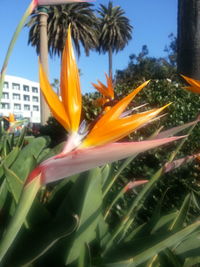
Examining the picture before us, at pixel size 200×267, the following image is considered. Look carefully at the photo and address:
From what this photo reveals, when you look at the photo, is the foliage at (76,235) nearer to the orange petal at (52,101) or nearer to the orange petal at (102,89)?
the orange petal at (52,101)

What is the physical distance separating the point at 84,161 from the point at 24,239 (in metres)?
0.28

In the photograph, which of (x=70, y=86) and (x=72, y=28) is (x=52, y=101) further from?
(x=72, y=28)

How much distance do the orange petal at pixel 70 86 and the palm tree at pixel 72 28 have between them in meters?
24.7

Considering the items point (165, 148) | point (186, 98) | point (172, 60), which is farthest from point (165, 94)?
point (172, 60)

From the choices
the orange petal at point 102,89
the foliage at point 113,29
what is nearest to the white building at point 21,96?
the foliage at point 113,29

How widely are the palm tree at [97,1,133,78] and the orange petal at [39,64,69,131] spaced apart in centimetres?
3494

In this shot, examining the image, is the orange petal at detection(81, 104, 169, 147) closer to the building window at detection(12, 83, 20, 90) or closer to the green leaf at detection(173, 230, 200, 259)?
the green leaf at detection(173, 230, 200, 259)

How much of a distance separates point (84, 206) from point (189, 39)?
339 cm

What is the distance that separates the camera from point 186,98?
9.50 feet

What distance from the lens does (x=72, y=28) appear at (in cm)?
2925

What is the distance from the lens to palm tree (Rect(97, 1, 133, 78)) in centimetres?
3672

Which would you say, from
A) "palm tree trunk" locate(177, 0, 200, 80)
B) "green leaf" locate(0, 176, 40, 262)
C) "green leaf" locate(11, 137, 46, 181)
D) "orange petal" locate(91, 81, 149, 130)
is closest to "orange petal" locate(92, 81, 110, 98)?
"green leaf" locate(11, 137, 46, 181)

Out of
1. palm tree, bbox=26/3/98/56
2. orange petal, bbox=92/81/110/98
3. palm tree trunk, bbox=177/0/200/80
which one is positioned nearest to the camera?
orange petal, bbox=92/81/110/98

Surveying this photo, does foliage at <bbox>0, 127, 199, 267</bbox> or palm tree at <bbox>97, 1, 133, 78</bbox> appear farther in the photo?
palm tree at <bbox>97, 1, 133, 78</bbox>
